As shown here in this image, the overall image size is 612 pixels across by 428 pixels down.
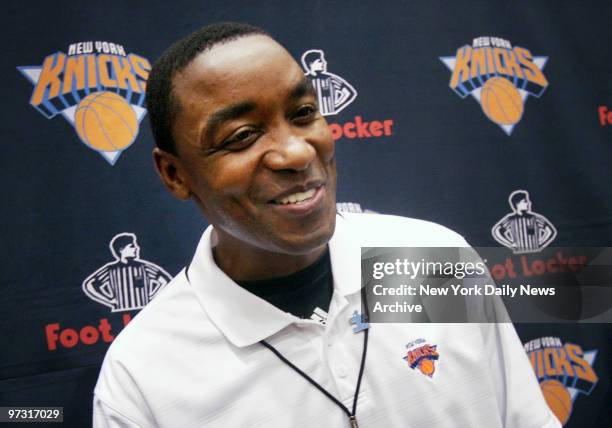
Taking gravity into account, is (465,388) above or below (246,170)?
below

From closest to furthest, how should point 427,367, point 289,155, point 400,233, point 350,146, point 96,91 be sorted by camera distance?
point 289,155 → point 427,367 → point 400,233 → point 96,91 → point 350,146

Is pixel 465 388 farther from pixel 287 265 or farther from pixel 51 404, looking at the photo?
pixel 51 404

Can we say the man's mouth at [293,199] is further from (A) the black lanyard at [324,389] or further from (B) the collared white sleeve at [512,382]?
(B) the collared white sleeve at [512,382]

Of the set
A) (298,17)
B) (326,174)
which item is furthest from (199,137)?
(298,17)

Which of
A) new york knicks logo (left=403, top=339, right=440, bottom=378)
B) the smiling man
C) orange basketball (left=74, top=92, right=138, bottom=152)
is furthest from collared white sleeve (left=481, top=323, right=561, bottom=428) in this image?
orange basketball (left=74, top=92, right=138, bottom=152)

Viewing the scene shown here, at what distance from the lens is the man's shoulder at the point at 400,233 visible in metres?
1.00

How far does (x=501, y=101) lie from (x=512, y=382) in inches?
34.0

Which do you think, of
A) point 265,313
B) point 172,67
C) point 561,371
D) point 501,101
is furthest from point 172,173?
point 561,371

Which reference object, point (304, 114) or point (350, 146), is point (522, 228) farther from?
point (304, 114)

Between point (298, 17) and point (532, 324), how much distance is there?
1062mm

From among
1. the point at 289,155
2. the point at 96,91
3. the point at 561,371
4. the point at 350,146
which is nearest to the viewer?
the point at 289,155

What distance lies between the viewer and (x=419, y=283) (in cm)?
99

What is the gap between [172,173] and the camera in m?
0.94

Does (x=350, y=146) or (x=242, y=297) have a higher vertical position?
(x=350, y=146)
